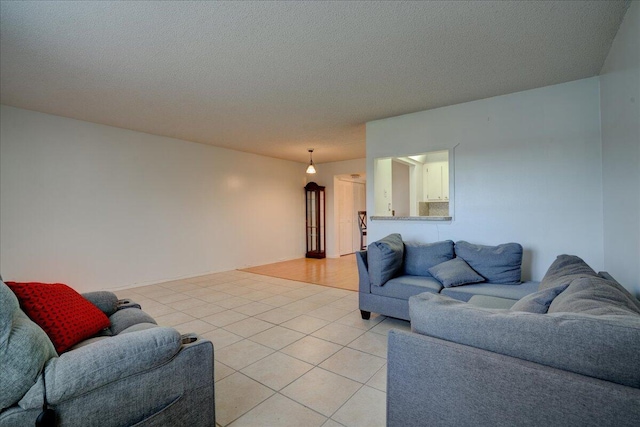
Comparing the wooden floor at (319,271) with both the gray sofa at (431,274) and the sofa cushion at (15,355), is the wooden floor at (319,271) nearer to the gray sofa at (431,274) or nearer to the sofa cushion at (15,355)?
the gray sofa at (431,274)

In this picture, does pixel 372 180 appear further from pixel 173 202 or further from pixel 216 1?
pixel 173 202

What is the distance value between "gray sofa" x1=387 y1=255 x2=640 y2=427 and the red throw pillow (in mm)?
1611

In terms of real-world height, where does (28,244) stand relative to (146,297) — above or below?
above

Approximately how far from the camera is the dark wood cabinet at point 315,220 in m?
7.86

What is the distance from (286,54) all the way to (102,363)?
247cm

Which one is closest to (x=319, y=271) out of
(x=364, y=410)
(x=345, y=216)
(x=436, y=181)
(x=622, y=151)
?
(x=345, y=216)

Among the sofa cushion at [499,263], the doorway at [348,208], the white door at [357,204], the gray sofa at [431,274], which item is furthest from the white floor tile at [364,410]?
the white door at [357,204]

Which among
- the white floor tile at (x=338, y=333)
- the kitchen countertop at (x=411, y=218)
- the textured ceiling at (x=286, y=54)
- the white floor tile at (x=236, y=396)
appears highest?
the textured ceiling at (x=286, y=54)

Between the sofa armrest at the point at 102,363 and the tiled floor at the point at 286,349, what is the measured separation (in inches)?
29.6

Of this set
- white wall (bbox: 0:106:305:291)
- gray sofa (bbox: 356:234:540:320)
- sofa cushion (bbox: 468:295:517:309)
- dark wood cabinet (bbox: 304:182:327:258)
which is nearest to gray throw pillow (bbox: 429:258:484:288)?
gray sofa (bbox: 356:234:540:320)

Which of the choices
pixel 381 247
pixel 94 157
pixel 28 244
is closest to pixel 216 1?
pixel 381 247

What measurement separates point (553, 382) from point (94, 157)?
5.57 m

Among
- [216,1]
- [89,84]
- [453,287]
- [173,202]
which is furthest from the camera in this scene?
[173,202]

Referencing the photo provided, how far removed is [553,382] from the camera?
926 millimetres
